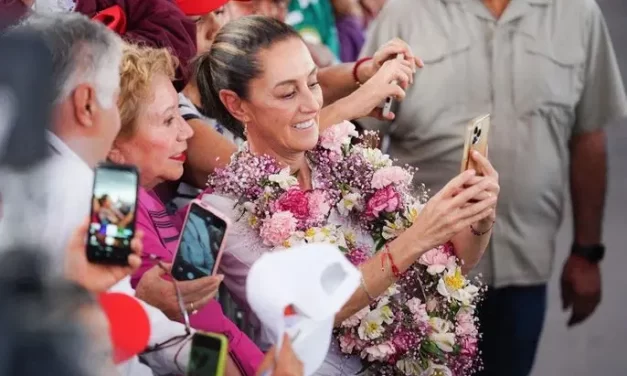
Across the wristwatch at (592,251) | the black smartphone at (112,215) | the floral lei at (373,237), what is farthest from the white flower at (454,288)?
the wristwatch at (592,251)

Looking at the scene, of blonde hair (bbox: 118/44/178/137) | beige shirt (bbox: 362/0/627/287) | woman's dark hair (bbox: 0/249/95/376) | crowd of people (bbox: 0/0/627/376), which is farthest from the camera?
beige shirt (bbox: 362/0/627/287)

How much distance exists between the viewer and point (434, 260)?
2.86 m

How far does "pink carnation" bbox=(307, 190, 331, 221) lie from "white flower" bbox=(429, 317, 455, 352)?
34 centimetres

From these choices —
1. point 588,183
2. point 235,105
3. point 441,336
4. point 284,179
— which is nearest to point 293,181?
point 284,179

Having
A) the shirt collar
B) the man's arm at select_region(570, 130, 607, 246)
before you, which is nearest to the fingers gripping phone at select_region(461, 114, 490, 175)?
the shirt collar

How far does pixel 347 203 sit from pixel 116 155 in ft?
2.16

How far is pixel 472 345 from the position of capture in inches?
113

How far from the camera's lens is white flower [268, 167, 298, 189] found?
2801 millimetres

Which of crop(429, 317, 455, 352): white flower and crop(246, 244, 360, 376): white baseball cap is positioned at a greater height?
crop(246, 244, 360, 376): white baseball cap

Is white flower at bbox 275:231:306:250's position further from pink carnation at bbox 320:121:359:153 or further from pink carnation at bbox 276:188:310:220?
pink carnation at bbox 320:121:359:153

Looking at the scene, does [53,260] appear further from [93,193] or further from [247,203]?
[247,203]

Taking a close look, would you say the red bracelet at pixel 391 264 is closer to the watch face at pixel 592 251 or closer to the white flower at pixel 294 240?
the white flower at pixel 294 240

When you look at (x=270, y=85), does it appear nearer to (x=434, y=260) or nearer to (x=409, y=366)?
(x=434, y=260)

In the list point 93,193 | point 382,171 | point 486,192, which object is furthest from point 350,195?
point 93,193
